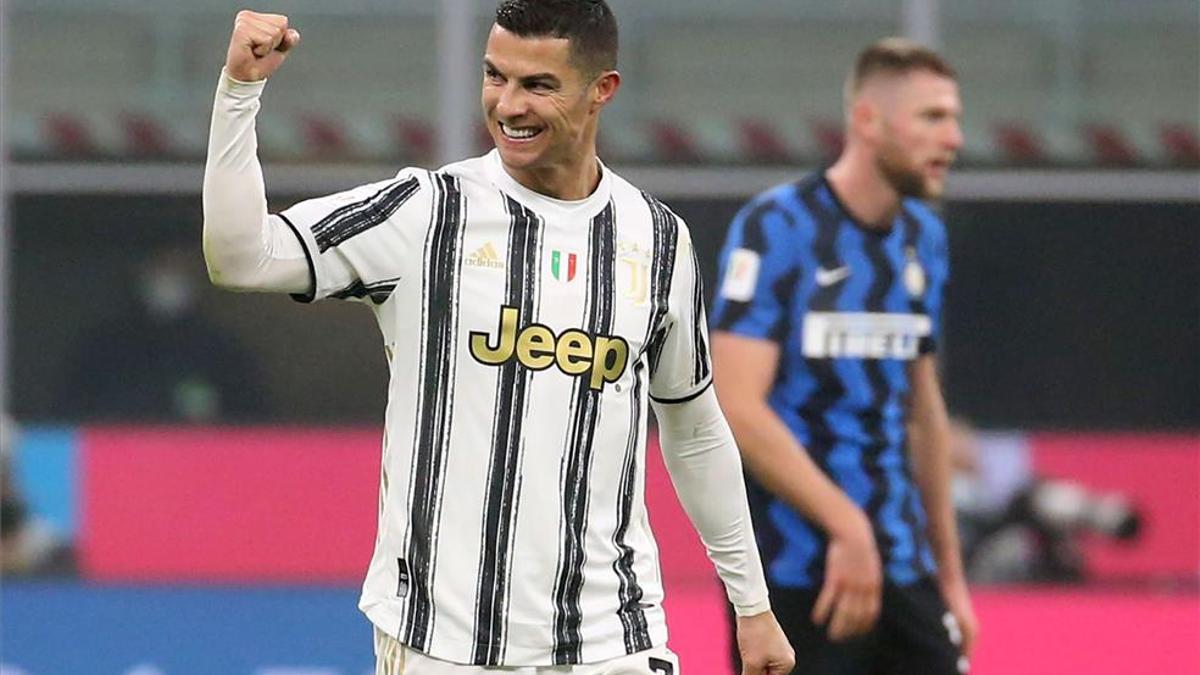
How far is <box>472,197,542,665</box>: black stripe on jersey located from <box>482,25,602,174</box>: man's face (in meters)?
0.15

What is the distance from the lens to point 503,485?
12.2 ft

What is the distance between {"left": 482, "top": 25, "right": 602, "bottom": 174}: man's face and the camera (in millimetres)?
3703

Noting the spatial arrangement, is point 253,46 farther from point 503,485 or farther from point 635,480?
point 635,480

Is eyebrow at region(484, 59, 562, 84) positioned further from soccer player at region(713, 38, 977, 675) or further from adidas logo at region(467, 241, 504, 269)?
soccer player at region(713, 38, 977, 675)

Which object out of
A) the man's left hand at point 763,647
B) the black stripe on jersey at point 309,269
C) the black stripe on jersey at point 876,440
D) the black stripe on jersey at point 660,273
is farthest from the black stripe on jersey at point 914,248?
the black stripe on jersey at point 309,269

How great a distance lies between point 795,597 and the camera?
5.39 meters

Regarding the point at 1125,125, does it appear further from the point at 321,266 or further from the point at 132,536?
the point at 321,266

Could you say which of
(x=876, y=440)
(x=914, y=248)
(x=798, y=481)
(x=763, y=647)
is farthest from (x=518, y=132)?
(x=914, y=248)

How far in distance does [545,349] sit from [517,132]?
13.0 inches

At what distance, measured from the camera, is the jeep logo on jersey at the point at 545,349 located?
370 centimetres

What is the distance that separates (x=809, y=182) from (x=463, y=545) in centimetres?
208

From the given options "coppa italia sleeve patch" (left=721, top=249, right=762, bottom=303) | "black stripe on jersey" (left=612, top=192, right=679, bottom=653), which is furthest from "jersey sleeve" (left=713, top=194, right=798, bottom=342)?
"black stripe on jersey" (left=612, top=192, right=679, bottom=653)

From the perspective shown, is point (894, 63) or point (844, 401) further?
point (894, 63)

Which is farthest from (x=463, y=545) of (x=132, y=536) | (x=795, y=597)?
(x=132, y=536)
